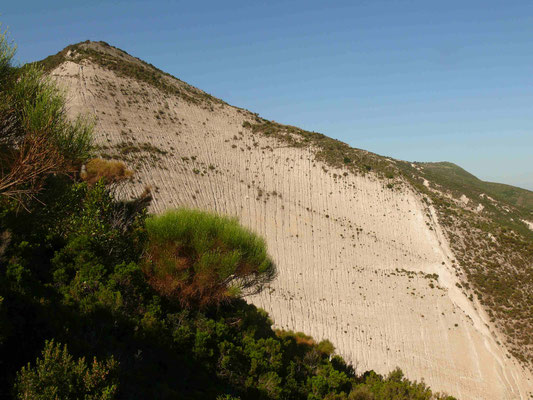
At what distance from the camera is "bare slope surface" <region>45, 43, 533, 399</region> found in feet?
72.6

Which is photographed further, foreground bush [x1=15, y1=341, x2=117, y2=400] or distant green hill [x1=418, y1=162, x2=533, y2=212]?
distant green hill [x1=418, y1=162, x2=533, y2=212]

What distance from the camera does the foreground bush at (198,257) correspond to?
39.7 feet

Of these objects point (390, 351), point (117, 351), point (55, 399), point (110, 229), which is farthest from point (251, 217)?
point (55, 399)

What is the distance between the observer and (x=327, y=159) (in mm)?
43438

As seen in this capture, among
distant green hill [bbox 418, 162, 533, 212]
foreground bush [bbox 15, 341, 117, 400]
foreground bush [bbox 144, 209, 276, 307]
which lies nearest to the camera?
foreground bush [bbox 15, 341, 117, 400]

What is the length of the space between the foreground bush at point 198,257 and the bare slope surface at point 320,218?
6396 millimetres

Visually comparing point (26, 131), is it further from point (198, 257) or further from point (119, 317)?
point (198, 257)

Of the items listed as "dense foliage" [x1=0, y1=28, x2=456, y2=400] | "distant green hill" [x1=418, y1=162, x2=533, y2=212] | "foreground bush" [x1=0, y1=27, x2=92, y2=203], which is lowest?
"dense foliage" [x1=0, y1=28, x2=456, y2=400]

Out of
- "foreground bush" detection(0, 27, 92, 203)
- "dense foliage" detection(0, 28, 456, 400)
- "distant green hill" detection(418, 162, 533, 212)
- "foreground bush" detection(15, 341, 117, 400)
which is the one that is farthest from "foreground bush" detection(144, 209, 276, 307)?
"distant green hill" detection(418, 162, 533, 212)

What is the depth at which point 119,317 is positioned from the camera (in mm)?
9000

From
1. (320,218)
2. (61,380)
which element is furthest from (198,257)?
(320,218)

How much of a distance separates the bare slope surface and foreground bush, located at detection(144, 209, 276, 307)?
6396mm

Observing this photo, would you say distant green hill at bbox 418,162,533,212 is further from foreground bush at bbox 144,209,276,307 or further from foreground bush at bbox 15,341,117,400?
foreground bush at bbox 15,341,117,400

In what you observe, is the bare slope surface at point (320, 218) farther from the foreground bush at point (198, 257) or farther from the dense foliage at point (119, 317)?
the foreground bush at point (198, 257)
